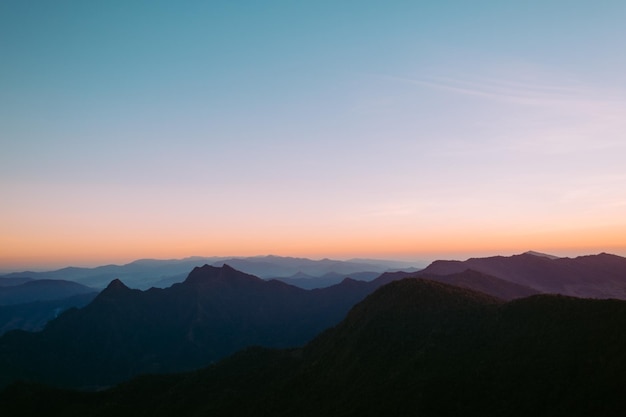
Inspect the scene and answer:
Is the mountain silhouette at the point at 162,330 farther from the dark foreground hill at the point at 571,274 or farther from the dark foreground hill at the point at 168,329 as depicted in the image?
the dark foreground hill at the point at 571,274

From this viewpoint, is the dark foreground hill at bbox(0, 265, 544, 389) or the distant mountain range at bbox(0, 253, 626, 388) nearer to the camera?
the dark foreground hill at bbox(0, 265, 544, 389)

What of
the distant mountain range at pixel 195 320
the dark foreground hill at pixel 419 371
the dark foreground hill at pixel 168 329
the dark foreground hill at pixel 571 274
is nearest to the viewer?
→ the dark foreground hill at pixel 419 371

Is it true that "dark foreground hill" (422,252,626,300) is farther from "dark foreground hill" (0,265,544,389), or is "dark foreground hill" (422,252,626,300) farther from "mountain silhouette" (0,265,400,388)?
"mountain silhouette" (0,265,400,388)

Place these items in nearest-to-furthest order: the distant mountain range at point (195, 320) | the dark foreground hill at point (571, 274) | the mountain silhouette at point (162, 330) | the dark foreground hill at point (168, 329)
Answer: the dark foreground hill at point (168, 329) → the mountain silhouette at point (162, 330) → the distant mountain range at point (195, 320) → the dark foreground hill at point (571, 274)

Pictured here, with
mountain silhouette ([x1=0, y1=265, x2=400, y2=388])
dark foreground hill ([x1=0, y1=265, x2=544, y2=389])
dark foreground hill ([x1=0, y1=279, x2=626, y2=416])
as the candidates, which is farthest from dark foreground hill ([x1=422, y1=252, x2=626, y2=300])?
dark foreground hill ([x1=0, y1=279, x2=626, y2=416])

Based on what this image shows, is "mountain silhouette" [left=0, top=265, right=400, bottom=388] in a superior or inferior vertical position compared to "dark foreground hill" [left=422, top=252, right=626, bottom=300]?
inferior

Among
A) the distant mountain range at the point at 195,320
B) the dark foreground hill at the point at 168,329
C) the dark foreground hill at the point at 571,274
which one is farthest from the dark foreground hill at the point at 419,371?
the dark foreground hill at the point at 571,274
